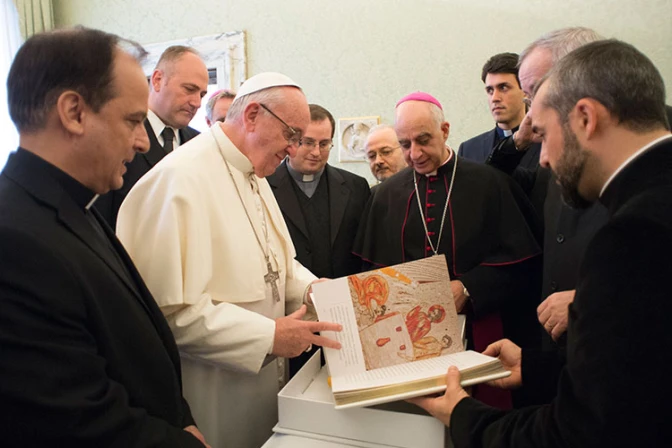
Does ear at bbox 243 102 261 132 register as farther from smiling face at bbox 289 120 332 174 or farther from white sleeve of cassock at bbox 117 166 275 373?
smiling face at bbox 289 120 332 174

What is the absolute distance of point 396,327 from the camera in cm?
151

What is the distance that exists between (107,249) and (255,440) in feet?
3.03

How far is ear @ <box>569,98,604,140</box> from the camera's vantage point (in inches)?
45.8

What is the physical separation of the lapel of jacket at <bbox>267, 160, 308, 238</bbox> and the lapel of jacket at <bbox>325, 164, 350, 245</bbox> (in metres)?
0.16

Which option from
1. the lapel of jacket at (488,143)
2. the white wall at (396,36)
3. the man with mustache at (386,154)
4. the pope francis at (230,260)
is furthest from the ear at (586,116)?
the white wall at (396,36)

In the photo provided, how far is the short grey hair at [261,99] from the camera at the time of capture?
2.01 metres

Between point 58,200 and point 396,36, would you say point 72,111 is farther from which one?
point 396,36

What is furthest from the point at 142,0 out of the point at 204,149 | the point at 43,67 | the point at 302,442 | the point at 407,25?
the point at 302,442

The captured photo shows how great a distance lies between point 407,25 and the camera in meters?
4.88

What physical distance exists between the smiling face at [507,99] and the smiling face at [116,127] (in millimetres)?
2889

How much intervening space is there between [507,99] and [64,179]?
3.13 meters

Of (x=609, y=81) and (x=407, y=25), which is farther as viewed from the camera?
(x=407, y=25)

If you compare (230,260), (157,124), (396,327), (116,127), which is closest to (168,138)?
(157,124)

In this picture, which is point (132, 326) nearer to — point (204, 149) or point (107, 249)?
point (107, 249)
